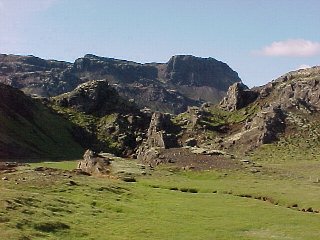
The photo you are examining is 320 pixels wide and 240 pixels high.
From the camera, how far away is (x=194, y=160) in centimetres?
10544

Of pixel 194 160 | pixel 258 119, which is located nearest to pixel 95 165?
pixel 194 160

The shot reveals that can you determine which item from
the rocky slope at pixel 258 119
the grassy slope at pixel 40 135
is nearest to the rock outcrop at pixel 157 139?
the rocky slope at pixel 258 119

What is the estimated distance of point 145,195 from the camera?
2579 inches

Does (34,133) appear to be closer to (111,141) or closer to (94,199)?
(111,141)

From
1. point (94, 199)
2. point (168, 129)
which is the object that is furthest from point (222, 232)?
point (168, 129)

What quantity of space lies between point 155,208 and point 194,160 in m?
49.3

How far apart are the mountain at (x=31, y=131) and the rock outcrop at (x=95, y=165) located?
47.3m

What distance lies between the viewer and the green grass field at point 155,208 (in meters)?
42.1

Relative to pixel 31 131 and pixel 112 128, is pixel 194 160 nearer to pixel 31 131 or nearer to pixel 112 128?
pixel 31 131

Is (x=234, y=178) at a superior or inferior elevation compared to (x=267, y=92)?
inferior

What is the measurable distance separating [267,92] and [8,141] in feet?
343

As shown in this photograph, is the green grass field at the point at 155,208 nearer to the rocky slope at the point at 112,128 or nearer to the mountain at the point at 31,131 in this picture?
the mountain at the point at 31,131

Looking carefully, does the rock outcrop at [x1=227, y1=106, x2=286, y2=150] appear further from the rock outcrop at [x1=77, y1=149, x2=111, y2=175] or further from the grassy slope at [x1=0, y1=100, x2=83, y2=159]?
the grassy slope at [x1=0, y1=100, x2=83, y2=159]

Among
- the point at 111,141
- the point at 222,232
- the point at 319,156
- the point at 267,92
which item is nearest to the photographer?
the point at 222,232
